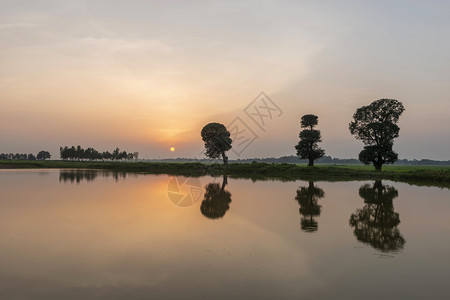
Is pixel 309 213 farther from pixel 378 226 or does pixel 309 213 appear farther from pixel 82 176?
pixel 82 176

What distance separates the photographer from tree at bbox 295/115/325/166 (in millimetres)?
78750

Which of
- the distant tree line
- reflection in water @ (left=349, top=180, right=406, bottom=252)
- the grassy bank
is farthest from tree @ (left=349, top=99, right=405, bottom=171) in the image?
the distant tree line

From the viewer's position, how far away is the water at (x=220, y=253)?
827cm

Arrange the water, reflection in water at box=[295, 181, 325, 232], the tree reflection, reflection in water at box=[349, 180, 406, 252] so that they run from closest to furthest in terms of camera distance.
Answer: the water → reflection in water at box=[349, 180, 406, 252] → reflection in water at box=[295, 181, 325, 232] → the tree reflection

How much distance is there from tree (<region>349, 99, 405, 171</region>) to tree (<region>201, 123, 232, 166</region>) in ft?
156

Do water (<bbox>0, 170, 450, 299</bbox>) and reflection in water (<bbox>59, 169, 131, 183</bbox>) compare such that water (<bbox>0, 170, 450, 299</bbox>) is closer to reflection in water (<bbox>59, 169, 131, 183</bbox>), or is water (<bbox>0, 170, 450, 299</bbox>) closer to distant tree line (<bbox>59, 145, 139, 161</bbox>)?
reflection in water (<bbox>59, 169, 131, 183</bbox>)

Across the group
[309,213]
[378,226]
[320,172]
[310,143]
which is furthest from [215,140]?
[378,226]

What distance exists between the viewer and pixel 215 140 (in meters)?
105

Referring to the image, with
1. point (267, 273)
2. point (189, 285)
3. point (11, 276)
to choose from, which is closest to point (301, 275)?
point (267, 273)

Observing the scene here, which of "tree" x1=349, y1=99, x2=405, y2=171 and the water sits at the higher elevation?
"tree" x1=349, y1=99, x2=405, y2=171

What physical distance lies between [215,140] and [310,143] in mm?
34895

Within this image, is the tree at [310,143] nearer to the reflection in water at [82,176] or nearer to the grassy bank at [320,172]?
the grassy bank at [320,172]

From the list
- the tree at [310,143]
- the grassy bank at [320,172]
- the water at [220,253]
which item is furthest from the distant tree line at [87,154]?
the water at [220,253]

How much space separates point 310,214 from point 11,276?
15825 mm
